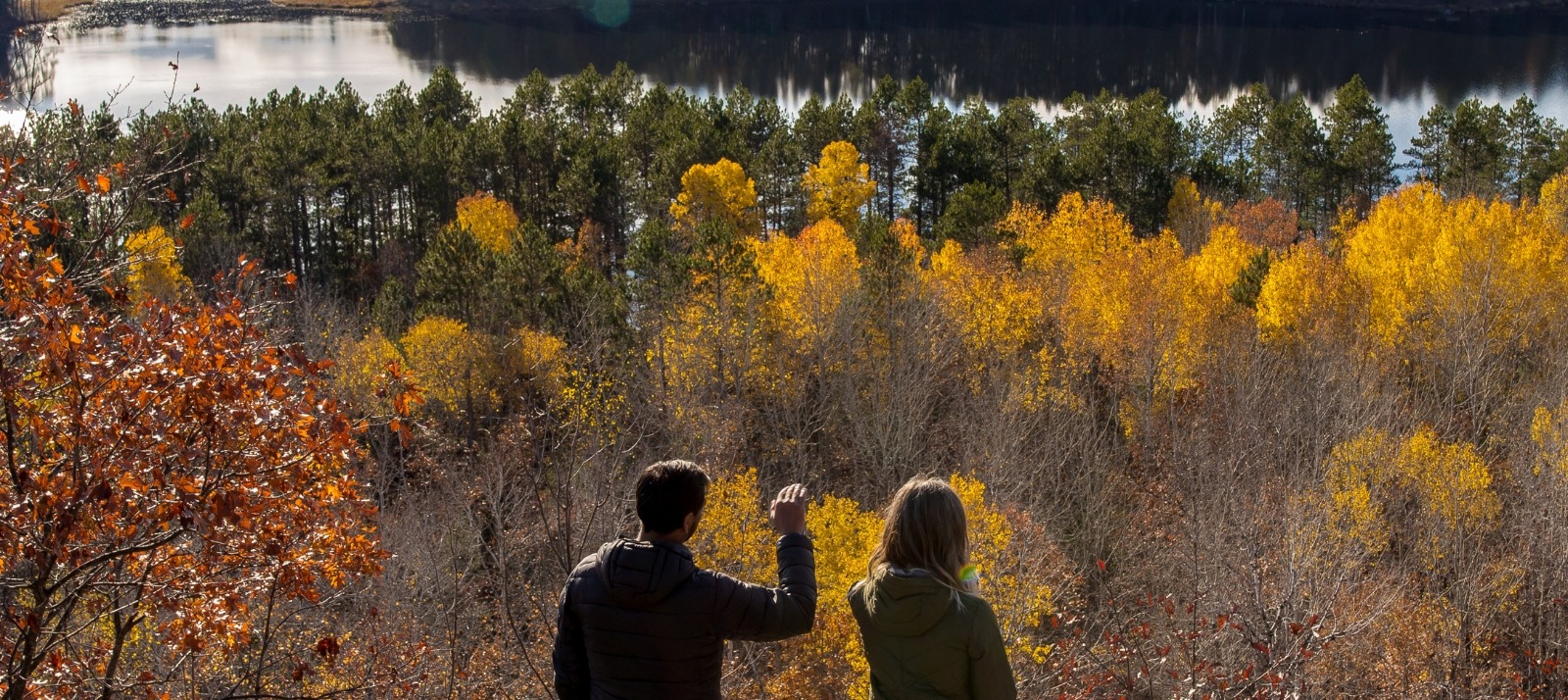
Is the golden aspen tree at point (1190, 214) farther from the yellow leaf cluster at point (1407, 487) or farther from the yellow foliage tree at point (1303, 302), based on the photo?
the yellow leaf cluster at point (1407, 487)

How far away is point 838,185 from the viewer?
170ft

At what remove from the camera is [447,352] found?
33188mm

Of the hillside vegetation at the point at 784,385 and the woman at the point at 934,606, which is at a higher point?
the woman at the point at 934,606

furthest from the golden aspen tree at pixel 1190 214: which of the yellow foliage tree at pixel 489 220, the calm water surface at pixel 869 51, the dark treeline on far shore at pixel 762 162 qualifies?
the calm water surface at pixel 869 51

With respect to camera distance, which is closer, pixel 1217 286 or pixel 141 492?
pixel 141 492

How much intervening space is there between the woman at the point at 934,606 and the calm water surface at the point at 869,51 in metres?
73.4

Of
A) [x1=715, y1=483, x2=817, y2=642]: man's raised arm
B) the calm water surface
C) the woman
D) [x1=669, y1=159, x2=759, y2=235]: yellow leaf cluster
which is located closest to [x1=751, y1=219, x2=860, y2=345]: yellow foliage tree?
[x1=669, y1=159, x2=759, y2=235]: yellow leaf cluster

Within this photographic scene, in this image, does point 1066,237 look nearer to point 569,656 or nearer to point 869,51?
point 569,656

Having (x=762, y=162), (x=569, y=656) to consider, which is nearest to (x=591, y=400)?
(x=569, y=656)

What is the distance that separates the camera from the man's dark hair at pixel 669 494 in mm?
4426

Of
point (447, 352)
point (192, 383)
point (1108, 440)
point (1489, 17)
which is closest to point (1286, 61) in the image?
point (1489, 17)

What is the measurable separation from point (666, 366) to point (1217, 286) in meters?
16.9

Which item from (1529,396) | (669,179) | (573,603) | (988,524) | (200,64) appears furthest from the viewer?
(200,64)

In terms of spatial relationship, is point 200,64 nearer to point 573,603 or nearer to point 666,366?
point 666,366
